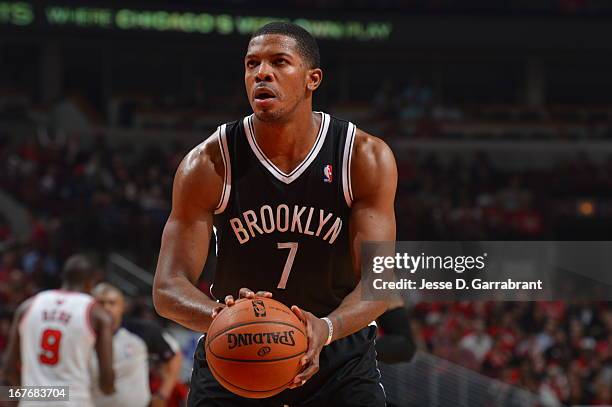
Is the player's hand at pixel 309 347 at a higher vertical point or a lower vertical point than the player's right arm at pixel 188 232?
lower

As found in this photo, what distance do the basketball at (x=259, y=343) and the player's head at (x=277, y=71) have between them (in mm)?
727

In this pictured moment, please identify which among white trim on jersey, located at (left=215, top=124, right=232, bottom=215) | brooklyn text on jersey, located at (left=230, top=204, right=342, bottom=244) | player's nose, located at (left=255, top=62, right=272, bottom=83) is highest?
player's nose, located at (left=255, top=62, right=272, bottom=83)

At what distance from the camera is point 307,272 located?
140 inches

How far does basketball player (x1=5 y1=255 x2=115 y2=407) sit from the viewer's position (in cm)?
582

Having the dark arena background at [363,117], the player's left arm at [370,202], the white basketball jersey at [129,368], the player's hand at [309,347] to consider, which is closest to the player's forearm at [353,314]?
the player's left arm at [370,202]

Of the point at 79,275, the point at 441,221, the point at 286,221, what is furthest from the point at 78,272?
the point at 441,221

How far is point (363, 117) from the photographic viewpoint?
2088cm

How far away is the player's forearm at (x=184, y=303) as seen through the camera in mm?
3238

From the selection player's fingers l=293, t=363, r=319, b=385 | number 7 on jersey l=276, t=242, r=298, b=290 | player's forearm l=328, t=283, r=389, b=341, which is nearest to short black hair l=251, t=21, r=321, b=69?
number 7 on jersey l=276, t=242, r=298, b=290

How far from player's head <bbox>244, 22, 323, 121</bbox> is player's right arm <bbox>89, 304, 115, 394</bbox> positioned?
8.97 feet

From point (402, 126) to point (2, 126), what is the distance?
26.0ft

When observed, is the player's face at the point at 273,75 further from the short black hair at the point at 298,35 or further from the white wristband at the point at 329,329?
the white wristband at the point at 329,329

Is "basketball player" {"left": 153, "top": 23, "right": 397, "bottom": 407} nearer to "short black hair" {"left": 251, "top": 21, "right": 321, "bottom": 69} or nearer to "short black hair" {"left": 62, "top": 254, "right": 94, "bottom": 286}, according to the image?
"short black hair" {"left": 251, "top": 21, "right": 321, "bottom": 69}

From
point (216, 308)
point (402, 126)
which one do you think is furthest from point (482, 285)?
point (402, 126)
